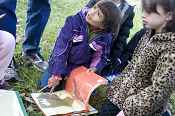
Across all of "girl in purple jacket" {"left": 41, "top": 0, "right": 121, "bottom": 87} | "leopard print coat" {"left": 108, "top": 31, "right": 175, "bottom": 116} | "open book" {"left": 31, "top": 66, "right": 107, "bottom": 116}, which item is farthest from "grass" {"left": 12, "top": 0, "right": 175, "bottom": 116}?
"leopard print coat" {"left": 108, "top": 31, "right": 175, "bottom": 116}

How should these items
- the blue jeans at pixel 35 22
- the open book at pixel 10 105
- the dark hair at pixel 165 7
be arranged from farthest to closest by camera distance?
the blue jeans at pixel 35 22 < the open book at pixel 10 105 < the dark hair at pixel 165 7

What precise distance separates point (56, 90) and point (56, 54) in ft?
0.95

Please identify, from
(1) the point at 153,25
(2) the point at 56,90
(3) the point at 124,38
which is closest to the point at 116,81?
(1) the point at 153,25

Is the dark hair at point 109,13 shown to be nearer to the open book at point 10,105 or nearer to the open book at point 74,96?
the open book at point 74,96

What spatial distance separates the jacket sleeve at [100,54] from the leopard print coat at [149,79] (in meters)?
0.61

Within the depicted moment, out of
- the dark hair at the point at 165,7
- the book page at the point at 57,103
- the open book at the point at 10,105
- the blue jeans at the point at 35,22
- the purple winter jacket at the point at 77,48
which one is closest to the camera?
the dark hair at the point at 165,7

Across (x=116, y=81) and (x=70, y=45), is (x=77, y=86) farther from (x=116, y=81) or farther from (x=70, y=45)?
(x=116, y=81)

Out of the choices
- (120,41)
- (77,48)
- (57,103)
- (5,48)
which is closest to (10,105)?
(57,103)

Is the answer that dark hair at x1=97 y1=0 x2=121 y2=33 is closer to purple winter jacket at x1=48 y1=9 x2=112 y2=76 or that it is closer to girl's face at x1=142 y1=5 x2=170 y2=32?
purple winter jacket at x1=48 y1=9 x2=112 y2=76

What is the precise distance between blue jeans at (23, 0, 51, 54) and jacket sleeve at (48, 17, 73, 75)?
676 mm

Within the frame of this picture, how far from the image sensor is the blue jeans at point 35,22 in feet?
12.2

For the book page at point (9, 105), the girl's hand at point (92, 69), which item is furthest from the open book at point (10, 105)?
the girl's hand at point (92, 69)

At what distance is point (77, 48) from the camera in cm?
310

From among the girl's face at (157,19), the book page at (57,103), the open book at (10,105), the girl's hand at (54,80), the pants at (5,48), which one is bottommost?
the book page at (57,103)
